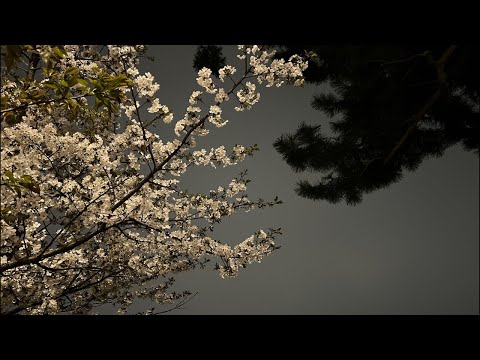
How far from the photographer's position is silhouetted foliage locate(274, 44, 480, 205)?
3.38m

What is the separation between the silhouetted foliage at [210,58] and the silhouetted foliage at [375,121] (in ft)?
2.38

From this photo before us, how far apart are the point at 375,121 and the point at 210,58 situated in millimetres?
1628

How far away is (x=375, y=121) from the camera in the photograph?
11.8 feet

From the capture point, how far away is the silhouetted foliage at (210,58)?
299cm

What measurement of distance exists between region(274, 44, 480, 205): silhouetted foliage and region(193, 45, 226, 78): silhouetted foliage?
0.73m

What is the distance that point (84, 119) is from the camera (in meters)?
2.89

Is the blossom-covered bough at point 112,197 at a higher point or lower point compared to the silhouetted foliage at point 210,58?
lower

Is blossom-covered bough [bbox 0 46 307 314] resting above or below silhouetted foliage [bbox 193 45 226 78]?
below

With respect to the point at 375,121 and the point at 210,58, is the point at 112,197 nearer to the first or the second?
the point at 210,58

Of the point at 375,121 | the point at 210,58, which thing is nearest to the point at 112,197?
the point at 210,58
